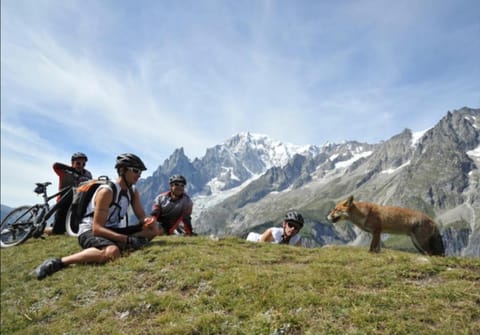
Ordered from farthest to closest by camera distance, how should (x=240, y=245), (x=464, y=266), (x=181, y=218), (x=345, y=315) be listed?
(x=181, y=218) → (x=240, y=245) → (x=464, y=266) → (x=345, y=315)

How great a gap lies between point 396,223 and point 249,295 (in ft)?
25.5

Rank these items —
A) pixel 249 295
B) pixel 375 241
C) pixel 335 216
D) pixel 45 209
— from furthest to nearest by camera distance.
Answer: pixel 45 209
pixel 335 216
pixel 375 241
pixel 249 295

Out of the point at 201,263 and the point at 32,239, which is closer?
the point at 201,263

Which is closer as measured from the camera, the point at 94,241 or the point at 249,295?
the point at 249,295

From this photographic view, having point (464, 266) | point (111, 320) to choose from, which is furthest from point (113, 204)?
point (464, 266)

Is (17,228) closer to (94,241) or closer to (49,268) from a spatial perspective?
(49,268)

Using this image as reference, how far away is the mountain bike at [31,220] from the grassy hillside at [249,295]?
643cm

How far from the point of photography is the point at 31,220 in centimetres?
1873

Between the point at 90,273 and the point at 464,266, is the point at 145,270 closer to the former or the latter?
the point at 90,273

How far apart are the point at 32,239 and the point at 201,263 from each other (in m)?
14.5

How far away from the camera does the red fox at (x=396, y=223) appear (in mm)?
12047

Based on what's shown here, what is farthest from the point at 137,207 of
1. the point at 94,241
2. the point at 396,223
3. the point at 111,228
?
the point at 396,223

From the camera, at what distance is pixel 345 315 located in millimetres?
6793

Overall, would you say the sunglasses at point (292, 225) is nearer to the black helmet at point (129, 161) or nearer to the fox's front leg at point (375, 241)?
the fox's front leg at point (375, 241)
